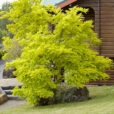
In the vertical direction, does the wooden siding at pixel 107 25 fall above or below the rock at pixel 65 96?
above

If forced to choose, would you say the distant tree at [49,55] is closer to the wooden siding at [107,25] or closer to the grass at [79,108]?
the grass at [79,108]

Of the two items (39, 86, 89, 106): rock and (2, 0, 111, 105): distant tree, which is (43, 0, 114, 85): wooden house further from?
(39, 86, 89, 106): rock

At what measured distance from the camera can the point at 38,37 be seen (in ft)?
38.6

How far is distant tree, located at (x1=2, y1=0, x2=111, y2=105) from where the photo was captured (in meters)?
11.6

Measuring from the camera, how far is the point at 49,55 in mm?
11578

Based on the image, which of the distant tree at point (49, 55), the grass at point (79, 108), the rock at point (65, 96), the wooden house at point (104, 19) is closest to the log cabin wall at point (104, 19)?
the wooden house at point (104, 19)

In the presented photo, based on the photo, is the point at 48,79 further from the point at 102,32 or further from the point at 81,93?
the point at 102,32

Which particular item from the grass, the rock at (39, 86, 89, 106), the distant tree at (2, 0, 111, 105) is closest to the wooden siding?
the distant tree at (2, 0, 111, 105)

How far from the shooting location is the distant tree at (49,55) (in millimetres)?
11594

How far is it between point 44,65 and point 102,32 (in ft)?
22.3

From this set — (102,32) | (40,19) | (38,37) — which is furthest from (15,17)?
(102,32)

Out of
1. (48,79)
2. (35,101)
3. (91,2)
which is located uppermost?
(91,2)

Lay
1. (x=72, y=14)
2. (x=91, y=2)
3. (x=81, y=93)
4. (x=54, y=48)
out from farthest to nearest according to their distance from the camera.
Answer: (x=91, y=2)
(x=81, y=93)
(x=72, y=14)
(x=54, y=48)

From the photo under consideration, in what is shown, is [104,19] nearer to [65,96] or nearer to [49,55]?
[65,96]
